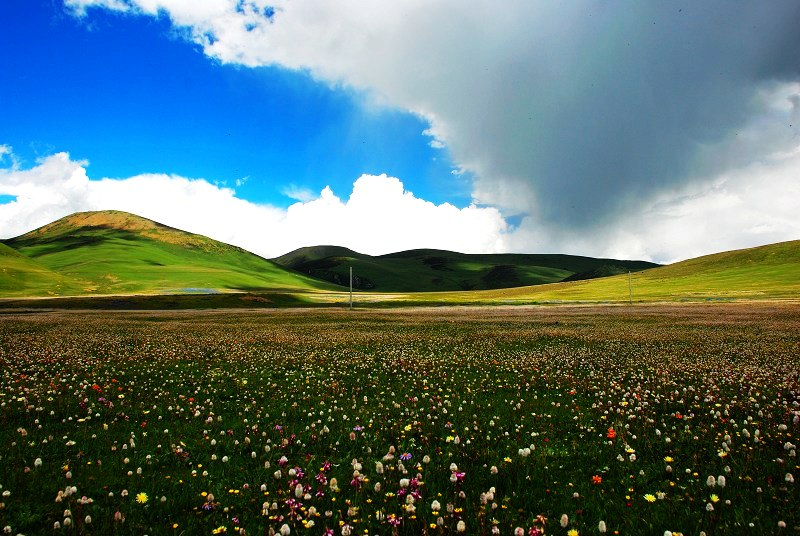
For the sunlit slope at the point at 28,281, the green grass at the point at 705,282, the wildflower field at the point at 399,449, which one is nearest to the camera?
the wildflower field at the point at 399,449

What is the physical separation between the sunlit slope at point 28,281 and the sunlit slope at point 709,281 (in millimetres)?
143401

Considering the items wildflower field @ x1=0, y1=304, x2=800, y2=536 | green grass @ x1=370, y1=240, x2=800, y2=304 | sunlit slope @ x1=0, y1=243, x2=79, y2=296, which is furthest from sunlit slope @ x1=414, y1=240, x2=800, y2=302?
sunlit slope @ x1=0, y1=243, x2=79, y2=296

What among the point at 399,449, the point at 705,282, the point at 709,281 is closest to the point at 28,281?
the point at 399,449

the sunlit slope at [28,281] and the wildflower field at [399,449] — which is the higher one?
the sunlit slope at [28,281]

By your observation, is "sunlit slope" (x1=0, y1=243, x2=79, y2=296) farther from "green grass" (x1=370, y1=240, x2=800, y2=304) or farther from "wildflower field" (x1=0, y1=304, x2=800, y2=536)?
"wildflower field" (x1=0, y1=304, x2=800, y2=536)

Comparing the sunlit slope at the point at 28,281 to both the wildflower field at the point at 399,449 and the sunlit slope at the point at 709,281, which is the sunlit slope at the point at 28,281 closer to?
the sunlit slope at the point at 709,281

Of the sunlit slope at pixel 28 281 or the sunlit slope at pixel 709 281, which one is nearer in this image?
the sunlit slope at pixel 709 281

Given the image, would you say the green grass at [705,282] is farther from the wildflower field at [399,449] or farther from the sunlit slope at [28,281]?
the sunlit slope at [28,281]

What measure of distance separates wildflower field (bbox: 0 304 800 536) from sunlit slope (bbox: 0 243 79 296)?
569 ft

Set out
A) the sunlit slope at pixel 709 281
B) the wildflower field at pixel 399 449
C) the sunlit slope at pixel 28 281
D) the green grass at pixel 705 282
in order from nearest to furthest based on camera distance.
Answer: the wildflower field at pixel 399 449 < the green grass at pixel 705 282 < the sunlit slope at pixel 709 281 < the sunlit slope at pixel 28 281

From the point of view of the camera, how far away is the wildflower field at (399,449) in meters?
5.37

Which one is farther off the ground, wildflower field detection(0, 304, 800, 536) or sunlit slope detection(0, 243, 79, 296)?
sunlit slope detection(0, 243, 79, 296)

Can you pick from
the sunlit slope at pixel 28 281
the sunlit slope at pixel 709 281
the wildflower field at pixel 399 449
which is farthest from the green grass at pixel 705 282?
the sunlit slope at pixel 28 281

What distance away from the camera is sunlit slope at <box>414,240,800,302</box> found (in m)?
118
